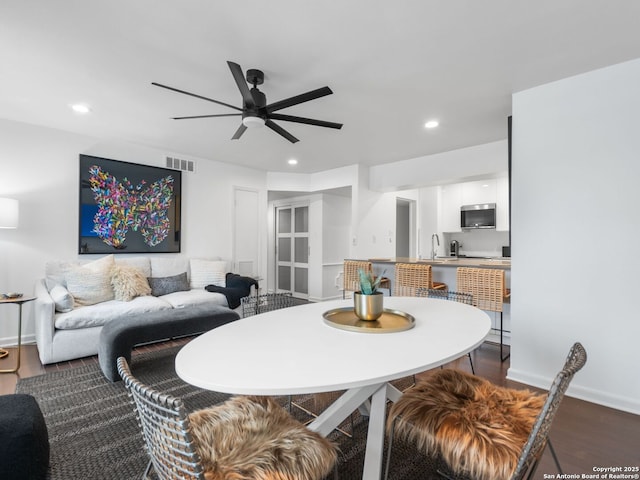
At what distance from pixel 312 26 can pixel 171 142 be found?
9.70ft

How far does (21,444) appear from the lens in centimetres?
139

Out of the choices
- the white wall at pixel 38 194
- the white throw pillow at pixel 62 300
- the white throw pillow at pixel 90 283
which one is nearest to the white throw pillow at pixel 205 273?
the white throw pillow at pixel 90 283

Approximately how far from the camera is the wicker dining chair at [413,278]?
3.62m

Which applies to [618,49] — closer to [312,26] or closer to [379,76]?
[379,76]

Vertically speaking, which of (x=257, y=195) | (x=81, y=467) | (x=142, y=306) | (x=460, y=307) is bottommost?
(x=81, y=467)

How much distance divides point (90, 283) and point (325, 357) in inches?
134

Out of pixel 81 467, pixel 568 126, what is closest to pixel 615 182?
pixel 568 126

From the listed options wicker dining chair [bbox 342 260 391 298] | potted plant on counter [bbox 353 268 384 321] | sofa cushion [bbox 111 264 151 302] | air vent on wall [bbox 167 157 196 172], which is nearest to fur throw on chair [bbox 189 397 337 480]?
potted plant on counter [bbox 353 268 384 321]

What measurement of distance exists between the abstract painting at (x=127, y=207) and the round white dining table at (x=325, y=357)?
10.9 ft

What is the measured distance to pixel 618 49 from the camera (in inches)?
85.0

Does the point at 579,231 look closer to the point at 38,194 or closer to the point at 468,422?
the point at 468,422

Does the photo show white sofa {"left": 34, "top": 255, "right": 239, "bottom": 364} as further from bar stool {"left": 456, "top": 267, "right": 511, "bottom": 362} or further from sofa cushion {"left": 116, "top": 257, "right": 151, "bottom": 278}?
bar stool {"left": 456, "top": 267, "right": 511, "bottom": 362}

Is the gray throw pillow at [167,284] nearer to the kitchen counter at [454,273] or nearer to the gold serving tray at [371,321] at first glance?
the kitchen counter at [454,273]

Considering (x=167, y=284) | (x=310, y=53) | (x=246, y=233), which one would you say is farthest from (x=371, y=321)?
(x=246, y=233)
